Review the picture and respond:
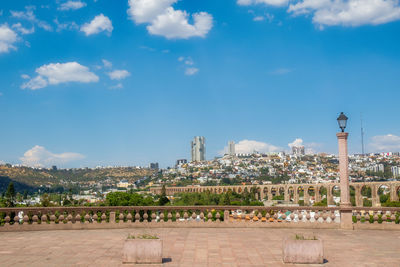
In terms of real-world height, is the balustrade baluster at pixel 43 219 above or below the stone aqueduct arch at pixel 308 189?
above

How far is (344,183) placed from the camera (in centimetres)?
1407

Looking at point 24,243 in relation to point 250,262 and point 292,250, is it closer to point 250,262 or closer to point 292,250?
point 250,262

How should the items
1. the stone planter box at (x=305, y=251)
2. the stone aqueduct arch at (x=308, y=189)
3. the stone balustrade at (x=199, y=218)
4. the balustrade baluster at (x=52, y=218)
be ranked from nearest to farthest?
the stone planter box at (x=305, y=251), the balustrade baluster at (x=52, y=218), the stone balustrade at (x=199, y=218), the stone aqueduct arch at (x=308, y=189)

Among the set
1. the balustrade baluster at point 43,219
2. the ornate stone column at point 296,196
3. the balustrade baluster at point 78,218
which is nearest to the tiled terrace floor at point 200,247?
the balustrade baluster at point 78,218

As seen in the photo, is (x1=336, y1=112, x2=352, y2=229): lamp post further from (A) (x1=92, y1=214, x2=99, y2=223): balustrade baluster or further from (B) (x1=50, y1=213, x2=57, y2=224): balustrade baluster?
(B) (x1=50, y1=213, x2=57, y2=224): balustrade baluster

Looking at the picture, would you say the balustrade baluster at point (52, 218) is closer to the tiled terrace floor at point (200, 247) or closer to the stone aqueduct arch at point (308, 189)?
the tiled terrace floor at point (200, 247)

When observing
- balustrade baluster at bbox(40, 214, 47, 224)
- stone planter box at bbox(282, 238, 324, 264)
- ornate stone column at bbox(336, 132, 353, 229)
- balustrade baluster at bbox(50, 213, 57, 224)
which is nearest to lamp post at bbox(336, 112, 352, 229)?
ornate stone column at bbox(336, 132, 353, 229)

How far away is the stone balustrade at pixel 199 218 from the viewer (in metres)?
13.2

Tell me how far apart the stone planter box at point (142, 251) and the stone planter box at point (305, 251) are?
284 cm

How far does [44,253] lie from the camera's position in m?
8.79

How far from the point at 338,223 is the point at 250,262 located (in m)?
7.38

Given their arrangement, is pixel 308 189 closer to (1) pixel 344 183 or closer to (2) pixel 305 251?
(1) pixel 344 183

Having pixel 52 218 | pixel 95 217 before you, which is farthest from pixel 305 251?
pixel 52 218

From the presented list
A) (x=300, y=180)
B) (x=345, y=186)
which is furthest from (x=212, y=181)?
(x=345, y=186)
